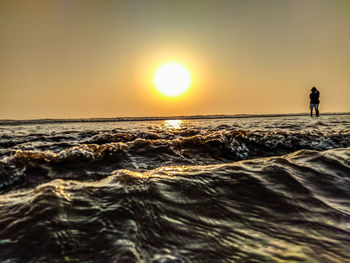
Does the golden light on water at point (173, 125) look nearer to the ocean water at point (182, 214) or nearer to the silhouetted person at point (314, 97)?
the ocean water at point (182, 214)

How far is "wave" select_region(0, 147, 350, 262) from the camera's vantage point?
1.19m

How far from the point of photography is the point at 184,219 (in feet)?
5.04

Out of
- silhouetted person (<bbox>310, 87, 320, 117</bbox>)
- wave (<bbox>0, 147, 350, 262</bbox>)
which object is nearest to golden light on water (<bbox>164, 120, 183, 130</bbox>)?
wave (<bbox>0, 147, 350, 262</bbox>)

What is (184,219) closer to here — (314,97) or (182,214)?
(182,214)

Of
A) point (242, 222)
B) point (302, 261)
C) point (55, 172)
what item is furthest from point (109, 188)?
point (302, 261)

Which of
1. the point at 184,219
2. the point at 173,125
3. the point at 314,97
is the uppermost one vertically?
the point at 314,97

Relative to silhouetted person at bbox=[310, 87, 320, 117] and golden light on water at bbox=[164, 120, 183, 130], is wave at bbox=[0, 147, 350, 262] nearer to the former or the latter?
golden light on water at bbox=[164, 120, 183, 130]

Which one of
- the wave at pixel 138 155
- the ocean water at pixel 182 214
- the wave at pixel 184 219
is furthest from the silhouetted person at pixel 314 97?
the wave at pixel 184 219

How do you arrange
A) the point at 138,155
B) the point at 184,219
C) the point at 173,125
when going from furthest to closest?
the point at 173,125 < the point at 138,155 < the point at 184,219

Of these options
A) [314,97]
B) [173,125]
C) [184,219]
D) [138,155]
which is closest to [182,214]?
[184,219]

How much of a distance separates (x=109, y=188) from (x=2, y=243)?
0.84 meters

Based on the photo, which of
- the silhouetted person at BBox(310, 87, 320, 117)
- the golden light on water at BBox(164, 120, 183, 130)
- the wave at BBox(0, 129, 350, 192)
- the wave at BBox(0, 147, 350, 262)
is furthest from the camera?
the silhouetted person at BBox(310, 87, 320, 117)

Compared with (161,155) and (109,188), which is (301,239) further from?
(161,155)

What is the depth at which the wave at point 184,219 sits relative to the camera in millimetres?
1187
